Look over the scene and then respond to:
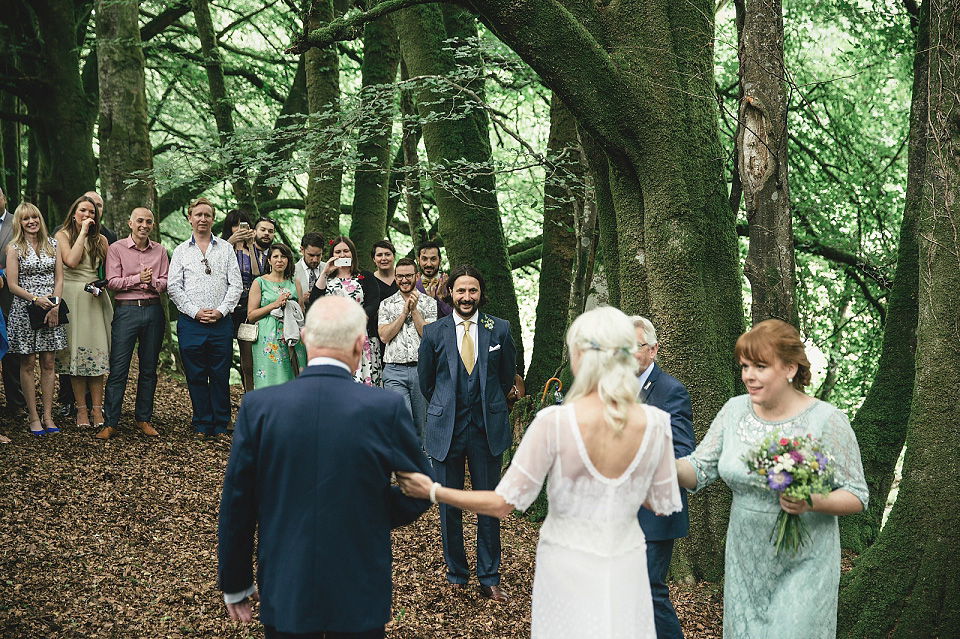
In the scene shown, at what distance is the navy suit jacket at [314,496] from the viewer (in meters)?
3.38

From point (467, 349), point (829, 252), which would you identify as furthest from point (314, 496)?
point (829, 252)

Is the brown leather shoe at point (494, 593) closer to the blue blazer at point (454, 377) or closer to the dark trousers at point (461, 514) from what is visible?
the dark trousers at point (461, 514)

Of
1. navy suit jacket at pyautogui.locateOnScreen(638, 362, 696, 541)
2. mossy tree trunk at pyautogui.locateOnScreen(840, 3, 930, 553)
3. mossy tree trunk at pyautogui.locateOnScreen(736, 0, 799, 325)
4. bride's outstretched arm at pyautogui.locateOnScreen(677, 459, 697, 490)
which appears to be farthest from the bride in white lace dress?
mossy tree trunk at pyautogui.locateOnScreen(840, 3, 930, 553)

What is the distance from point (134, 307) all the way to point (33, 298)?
0.96 meters

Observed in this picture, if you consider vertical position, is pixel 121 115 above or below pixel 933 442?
above

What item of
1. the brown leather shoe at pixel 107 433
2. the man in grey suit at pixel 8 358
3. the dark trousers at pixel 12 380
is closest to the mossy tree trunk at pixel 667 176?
the brown leather shoe at pixel 107 433

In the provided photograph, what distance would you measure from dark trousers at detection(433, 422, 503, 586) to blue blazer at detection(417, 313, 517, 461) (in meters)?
0.09

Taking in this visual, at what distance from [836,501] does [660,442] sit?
0.98 meters

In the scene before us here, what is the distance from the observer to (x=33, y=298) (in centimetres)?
861

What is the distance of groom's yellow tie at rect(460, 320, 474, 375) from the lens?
6.67 meters

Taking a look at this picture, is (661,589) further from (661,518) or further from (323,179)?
(323,179)

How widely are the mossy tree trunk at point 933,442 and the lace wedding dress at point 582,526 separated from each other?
110 inches

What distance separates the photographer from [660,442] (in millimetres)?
3434

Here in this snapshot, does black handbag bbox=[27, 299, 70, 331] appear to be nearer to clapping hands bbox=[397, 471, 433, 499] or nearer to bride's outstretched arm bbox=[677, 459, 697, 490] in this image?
clapping hands bbox=[397, 471, 433, 499]
